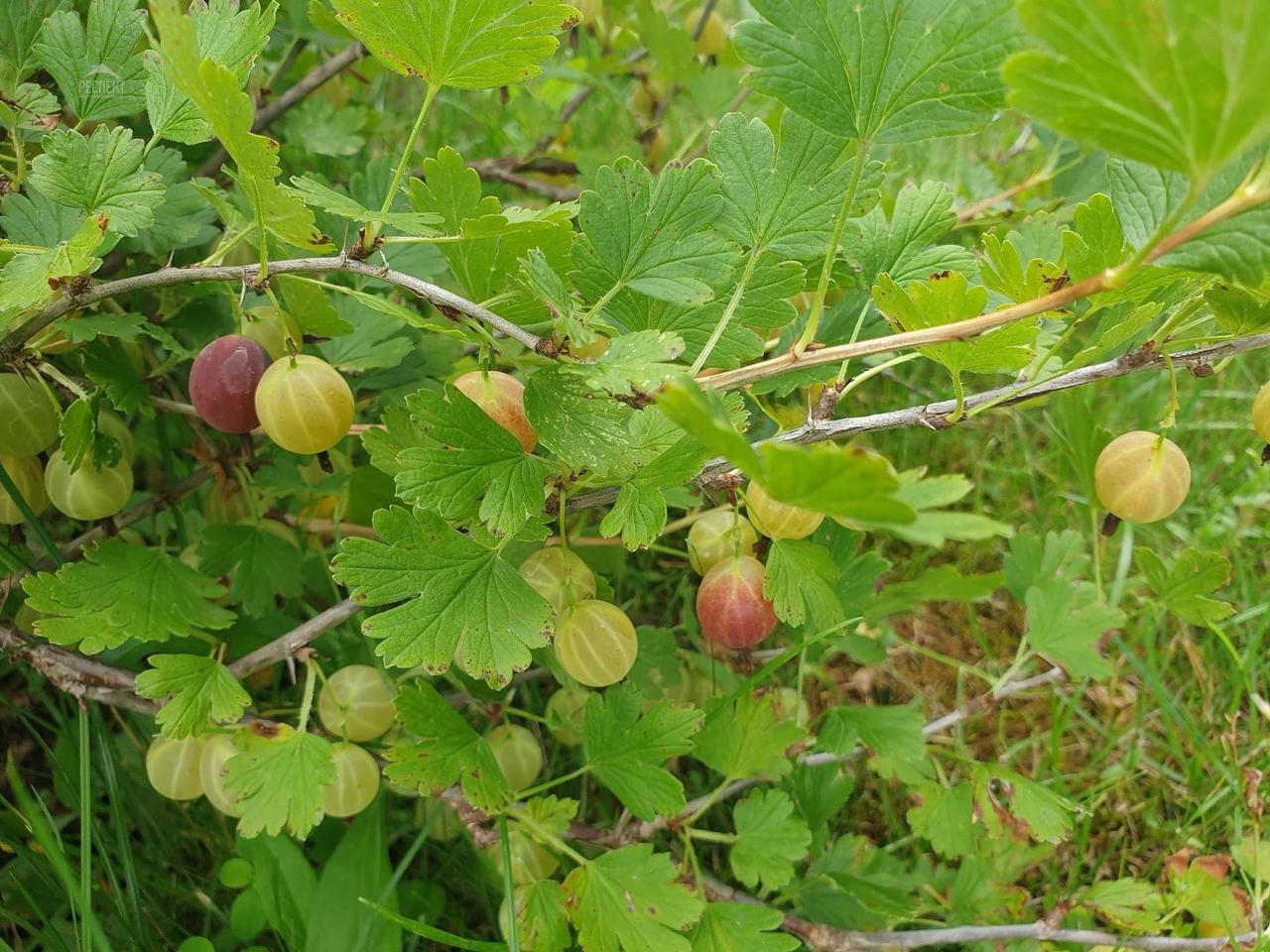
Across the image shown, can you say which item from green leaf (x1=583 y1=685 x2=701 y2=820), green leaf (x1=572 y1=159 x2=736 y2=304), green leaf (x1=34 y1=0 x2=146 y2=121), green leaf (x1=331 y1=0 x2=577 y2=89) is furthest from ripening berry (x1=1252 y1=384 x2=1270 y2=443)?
green leaf (x1=34 y1=0 x2=146 y2=121)

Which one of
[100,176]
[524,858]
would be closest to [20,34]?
[100,176]

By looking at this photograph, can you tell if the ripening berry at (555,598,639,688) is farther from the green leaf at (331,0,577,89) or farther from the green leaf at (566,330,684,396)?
the green leaf at (331,0,577,89)

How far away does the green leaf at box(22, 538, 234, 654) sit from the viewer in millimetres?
→ 969

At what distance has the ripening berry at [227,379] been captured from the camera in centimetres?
91

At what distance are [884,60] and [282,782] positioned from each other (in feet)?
3.01

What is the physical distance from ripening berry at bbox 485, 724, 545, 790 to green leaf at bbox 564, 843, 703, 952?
0.67ft

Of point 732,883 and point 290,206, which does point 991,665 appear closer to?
point 732,883

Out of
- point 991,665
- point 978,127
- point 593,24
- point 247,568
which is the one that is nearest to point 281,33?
point 593,24

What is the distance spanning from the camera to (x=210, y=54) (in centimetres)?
83

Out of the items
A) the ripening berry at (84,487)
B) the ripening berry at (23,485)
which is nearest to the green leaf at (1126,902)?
the ripening berry at (84,487)

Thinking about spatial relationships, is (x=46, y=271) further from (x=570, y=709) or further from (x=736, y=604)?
(x=570, y=709)

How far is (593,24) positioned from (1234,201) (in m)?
1.80

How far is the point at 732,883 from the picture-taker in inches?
52.5

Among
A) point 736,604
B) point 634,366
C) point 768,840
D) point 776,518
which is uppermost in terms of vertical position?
point 634,366
